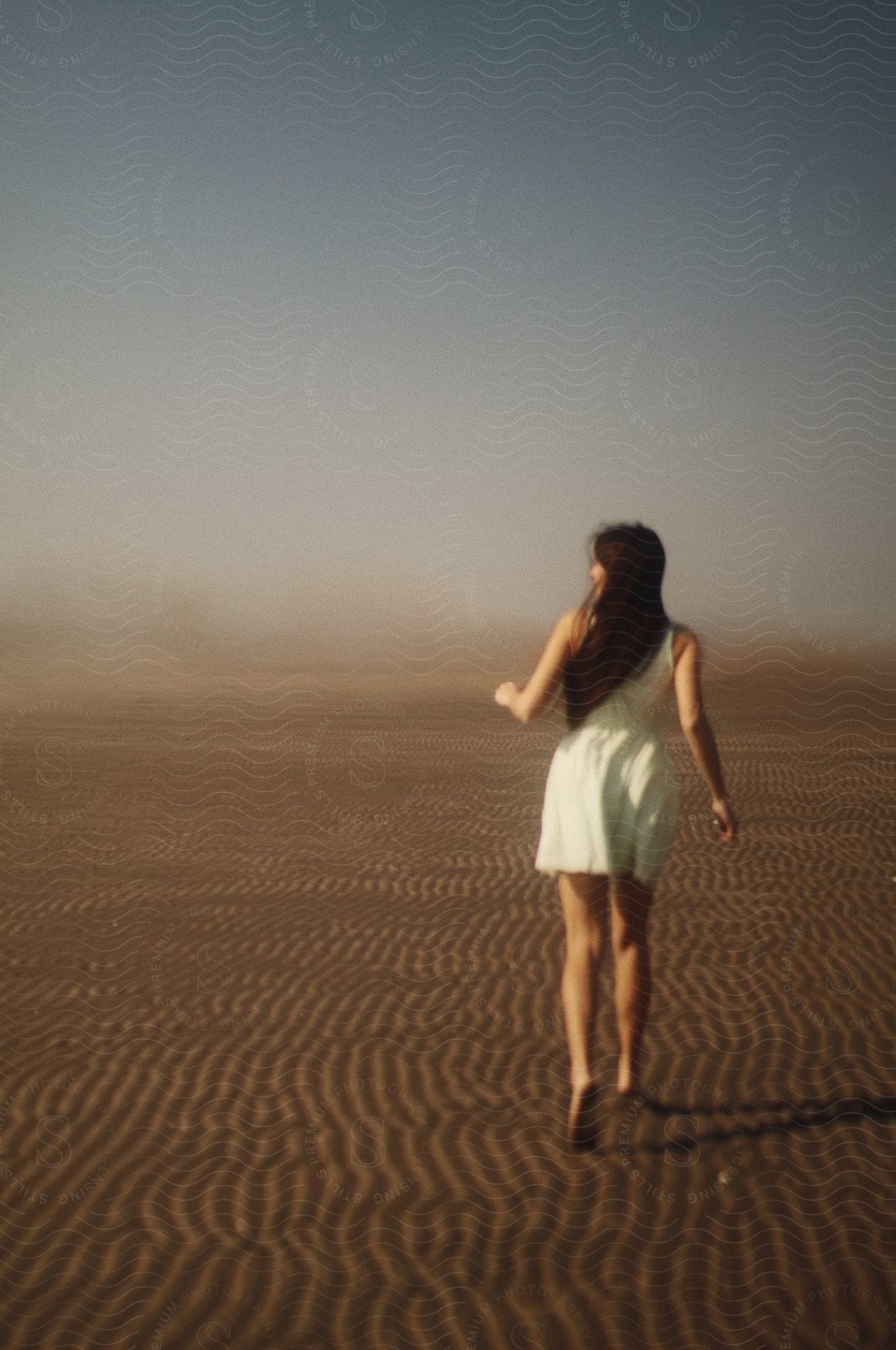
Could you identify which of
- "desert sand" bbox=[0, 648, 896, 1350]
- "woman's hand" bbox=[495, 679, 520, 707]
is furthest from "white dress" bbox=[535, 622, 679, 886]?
"desert sand" bbox=[0, 648, 896, 1350]

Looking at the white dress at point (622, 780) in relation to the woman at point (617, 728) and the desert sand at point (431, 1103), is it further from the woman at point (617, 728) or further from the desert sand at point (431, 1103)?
the desert sand at point (431, 1103)

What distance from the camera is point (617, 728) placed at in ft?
11.4

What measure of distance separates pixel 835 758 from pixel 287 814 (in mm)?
9630

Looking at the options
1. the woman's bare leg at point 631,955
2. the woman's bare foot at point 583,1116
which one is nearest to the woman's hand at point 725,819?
the woman's bare leg at point 631,955

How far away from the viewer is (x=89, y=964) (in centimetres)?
618

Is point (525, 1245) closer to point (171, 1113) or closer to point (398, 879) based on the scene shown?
point (171, 1113)

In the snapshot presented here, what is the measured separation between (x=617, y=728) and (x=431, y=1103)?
178 centimetres

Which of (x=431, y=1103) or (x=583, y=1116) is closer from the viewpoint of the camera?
(x=583, y=1116)

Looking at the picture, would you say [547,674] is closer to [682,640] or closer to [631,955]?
[682,640]

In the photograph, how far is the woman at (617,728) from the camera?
11.3ft

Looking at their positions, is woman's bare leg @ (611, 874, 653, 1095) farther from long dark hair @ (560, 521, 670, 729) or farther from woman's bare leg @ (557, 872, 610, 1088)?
long dark hair @ (560, 521, 670, 729)

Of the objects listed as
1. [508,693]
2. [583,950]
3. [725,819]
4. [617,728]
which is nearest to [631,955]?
[583,950]

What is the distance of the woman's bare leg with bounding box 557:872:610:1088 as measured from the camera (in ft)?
11.9

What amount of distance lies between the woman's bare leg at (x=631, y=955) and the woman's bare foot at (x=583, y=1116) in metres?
0.23
